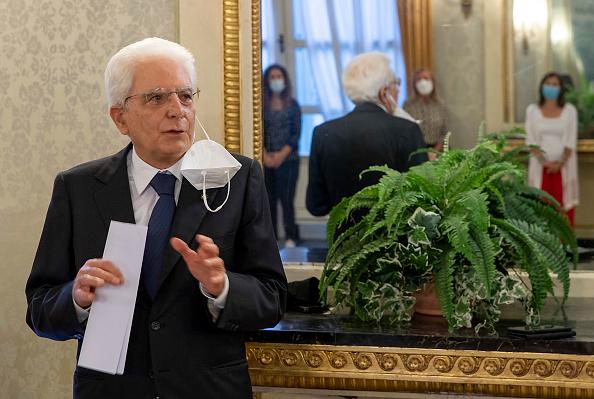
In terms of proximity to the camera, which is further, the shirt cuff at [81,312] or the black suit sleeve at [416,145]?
the black suit sleeve at [416,145]

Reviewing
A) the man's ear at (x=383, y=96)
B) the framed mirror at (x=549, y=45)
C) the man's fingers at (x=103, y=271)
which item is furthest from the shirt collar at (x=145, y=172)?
the framed mirror at (x=549, y=45)

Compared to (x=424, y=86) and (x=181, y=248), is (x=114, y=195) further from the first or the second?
(x=424, y=86)

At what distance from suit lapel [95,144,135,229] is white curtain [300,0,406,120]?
1.14m

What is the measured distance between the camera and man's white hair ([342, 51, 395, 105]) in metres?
2.66

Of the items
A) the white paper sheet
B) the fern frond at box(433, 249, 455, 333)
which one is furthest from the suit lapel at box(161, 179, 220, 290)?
the fern frond at box(433, 249, 455, 333)

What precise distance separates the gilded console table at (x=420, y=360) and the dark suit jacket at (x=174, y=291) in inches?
16.6

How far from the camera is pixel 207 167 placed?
68.1 inches

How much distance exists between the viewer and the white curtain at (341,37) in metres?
2.65

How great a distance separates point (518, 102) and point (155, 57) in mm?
1544

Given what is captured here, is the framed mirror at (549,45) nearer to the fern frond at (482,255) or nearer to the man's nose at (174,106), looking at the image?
the fern frond at (482,255)

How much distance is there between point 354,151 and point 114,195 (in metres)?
1.23

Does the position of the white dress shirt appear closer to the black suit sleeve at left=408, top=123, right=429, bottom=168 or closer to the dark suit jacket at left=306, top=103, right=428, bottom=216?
the dark suit jacket at left=306, top=103, right=428, bottom=216

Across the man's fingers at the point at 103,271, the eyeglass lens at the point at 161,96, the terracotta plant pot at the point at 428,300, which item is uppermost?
the eyeglass lens at the point at 161,96

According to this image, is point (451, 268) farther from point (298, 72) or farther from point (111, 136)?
point (111, 136)
